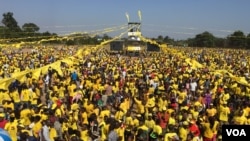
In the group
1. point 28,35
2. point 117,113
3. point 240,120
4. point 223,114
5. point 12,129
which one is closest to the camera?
point 12,129

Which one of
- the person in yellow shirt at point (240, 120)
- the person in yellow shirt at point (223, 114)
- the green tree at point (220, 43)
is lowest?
the green tree at point (220, 43)

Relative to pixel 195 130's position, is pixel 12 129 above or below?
above

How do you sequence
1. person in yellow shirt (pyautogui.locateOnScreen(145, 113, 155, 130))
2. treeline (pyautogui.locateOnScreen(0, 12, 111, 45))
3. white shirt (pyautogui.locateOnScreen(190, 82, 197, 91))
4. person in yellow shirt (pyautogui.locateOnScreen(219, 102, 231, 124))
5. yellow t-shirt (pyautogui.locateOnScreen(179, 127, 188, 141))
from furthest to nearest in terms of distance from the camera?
treeline (pyautogui.locateOnScreen(0, 12, 111, 45)) < white shirt (pyautogui.locateOnScreen(190, 82, 197, 91)) < person in yellow shirt (pyautogui.locateOnScreen(219, 102, 231, 124)) < person in yellow shirt (pyautogui.locateOnScreen(145, 113, 155, 130)) < yellow t-shirt (pyautogui.locateOnScreen(179, 127, 188, 141))

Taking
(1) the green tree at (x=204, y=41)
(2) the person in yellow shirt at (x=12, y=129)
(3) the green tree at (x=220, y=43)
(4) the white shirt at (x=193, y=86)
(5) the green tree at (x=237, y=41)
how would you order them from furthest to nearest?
1. (1) the green tree at (x=204, y=41)
2. (3) the green tree at (x=220, y=43)
3. (5) the green tree at (x=237, y=41)
4. (4) the white shirt at (x=193, y=86)
5. (2) the person in yellow shirt at (x=12, y=129)

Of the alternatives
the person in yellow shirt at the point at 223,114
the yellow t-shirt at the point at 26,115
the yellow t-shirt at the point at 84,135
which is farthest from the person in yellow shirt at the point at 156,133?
the yellow t-shirt at the point at 26,115

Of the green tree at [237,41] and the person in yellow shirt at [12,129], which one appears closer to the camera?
the person in yellow shirt at [12,129]

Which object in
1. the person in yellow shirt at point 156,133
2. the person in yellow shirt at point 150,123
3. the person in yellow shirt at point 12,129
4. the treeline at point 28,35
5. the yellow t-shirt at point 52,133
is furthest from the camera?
the treeline at point 28,35

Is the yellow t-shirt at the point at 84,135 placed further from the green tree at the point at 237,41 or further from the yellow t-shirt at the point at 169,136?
the green tree at the point at 237,41

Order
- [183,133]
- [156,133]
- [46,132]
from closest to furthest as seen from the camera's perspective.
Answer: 1. [46,132]
2. [183,133]
3. [156,133]

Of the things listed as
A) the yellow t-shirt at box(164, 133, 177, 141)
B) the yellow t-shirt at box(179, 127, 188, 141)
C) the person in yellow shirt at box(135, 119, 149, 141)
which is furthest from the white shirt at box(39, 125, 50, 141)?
the yellow t-shirt at box(179, 127, 188, 141)

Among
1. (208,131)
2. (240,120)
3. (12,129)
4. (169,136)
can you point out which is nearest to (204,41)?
(240,120)

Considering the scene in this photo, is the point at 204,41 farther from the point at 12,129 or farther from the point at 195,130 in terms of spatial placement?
the point at 12,129

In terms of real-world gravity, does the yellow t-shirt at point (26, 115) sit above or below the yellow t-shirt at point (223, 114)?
above

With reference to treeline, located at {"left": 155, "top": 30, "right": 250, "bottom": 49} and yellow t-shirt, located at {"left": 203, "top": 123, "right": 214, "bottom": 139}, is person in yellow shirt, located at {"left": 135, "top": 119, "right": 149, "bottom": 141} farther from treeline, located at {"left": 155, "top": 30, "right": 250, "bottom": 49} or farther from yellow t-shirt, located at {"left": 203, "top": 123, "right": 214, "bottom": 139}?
treeline, located at {"left": 155, "top": 30, "right": 250, "bottom": 49}
